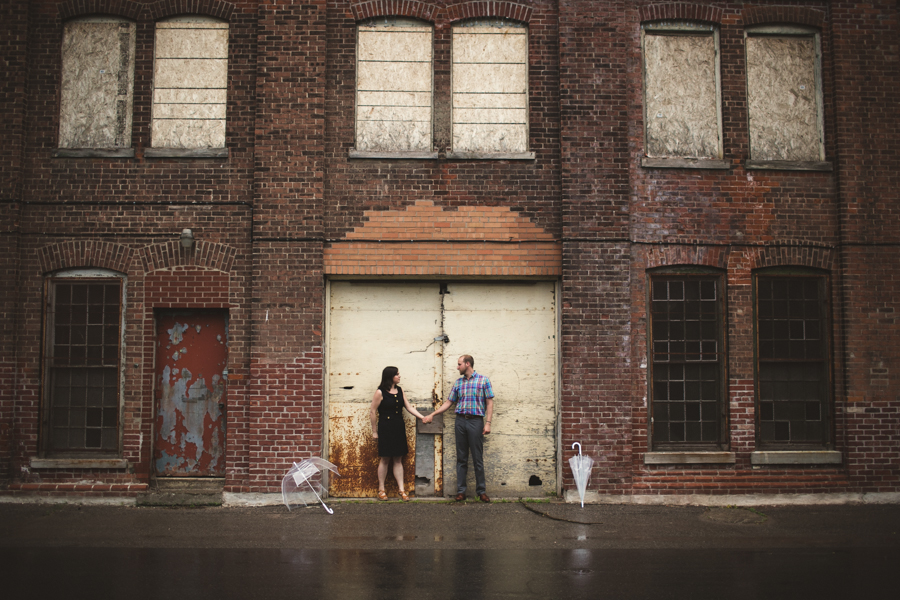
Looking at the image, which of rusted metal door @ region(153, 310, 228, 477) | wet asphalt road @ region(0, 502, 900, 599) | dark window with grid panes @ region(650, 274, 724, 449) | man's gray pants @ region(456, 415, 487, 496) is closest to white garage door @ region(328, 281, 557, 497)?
man's gray pants @ region(456, 415, 487, 496)

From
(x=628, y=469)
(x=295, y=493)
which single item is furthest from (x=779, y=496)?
(x=295, y=493)

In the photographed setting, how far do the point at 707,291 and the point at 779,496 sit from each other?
290cm

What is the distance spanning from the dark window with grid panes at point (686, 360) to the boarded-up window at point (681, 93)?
6.21ft

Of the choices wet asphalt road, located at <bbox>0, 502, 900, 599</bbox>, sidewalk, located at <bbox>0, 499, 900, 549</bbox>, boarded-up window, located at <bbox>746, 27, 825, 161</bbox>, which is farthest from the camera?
boarded-up window, located at <bbox>746, 27, 825, 161</bbox>

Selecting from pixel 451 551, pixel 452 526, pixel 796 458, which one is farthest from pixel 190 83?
pixel 796 458

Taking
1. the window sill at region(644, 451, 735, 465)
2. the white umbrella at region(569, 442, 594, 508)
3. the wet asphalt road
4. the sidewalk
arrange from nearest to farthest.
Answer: the wet asphalt road → the sidewalk → the white umbrella at region(569, 442, 594, 508) → the window sill at region(644, 451, 735, 465)

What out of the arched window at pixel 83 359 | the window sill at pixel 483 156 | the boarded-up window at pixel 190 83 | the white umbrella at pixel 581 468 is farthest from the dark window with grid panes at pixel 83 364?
the white umbrella at pixel 581 468

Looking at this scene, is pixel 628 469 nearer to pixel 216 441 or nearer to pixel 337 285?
pixel 337 285

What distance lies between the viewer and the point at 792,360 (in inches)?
338

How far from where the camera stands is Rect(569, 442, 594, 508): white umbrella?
318 inches

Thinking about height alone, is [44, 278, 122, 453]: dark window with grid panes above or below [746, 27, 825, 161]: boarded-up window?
below

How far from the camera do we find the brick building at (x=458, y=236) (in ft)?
27.3

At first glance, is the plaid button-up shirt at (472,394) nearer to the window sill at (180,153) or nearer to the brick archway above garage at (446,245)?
the brick archway above garage at (446,245)

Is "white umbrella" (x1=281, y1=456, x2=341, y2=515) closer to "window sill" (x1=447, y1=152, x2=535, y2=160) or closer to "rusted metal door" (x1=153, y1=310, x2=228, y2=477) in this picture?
Answer: "rusted metal door" (x1=153, y1=310, x2=228, y2=477)
